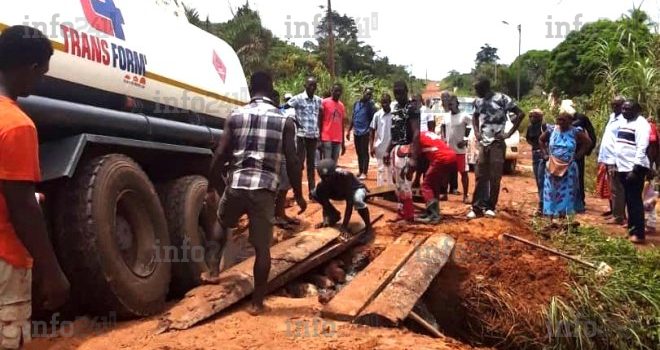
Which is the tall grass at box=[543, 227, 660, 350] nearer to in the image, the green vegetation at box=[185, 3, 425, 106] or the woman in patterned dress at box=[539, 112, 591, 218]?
the woman in patterned dress at box=[539, 112, 591, 218]

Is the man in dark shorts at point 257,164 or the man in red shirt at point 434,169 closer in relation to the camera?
the man in dark shorts at point 257,164

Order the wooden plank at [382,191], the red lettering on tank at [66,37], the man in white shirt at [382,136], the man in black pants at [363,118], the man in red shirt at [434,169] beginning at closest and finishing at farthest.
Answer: the red lettering on tank at [66,37], the man in red shirt at [434,169], the wooden plank at [382,191], the man in white shirt at [382,136], the man in black pants at [363,118]

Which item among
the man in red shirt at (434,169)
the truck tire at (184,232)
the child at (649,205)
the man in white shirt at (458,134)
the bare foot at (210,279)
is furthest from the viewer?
the man in white shirt at (458,134)

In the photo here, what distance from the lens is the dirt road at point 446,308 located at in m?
3.34

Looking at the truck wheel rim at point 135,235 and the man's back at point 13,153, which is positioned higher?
the man's back at point 13,153

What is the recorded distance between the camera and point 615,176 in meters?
6.89

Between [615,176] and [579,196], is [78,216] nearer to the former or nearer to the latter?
[615,176]

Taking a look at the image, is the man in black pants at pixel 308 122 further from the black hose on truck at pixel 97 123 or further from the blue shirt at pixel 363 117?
the black hose on truck at pixel 97 123

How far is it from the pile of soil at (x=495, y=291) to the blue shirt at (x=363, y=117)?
14.1ft

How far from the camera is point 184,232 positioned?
4633mm

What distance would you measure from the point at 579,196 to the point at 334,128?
11.8 feet

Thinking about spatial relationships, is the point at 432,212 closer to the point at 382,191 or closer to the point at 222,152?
the point at 382,191

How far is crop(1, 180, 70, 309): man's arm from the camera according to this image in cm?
210

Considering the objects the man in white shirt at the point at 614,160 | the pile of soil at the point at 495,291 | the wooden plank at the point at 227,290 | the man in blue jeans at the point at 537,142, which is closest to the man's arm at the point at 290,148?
the wooden plank at the point at 227,290
